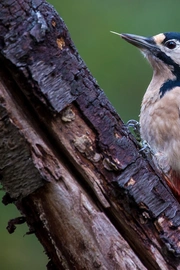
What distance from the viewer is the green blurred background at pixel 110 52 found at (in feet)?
18.9

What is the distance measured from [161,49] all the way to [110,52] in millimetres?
887

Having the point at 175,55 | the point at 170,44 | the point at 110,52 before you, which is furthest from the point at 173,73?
the point at 110,52

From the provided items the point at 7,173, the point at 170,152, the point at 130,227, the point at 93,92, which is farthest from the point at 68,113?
the point at 170,152

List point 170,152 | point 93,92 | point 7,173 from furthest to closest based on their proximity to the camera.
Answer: point 170,152 → point 93,92 → point 7,173

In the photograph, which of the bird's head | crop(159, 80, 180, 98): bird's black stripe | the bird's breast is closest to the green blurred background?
the bird's head


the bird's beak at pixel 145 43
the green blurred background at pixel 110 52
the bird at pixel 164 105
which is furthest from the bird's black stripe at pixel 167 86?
the green blurred background at pixel 110 52

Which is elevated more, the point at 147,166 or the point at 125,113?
the point at 125,113

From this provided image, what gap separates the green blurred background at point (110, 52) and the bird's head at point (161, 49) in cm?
47

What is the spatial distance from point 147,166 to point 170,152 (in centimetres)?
114

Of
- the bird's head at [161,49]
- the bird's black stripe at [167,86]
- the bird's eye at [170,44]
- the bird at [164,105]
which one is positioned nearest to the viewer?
the bird at [164,105]

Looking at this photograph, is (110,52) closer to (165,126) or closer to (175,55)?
(175,55)

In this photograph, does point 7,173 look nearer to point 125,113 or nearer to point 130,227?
point 130,227

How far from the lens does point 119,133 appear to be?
10.7 feet

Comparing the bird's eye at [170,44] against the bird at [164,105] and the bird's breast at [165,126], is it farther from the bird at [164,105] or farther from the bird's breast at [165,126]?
the bird's breast at [165,126]
